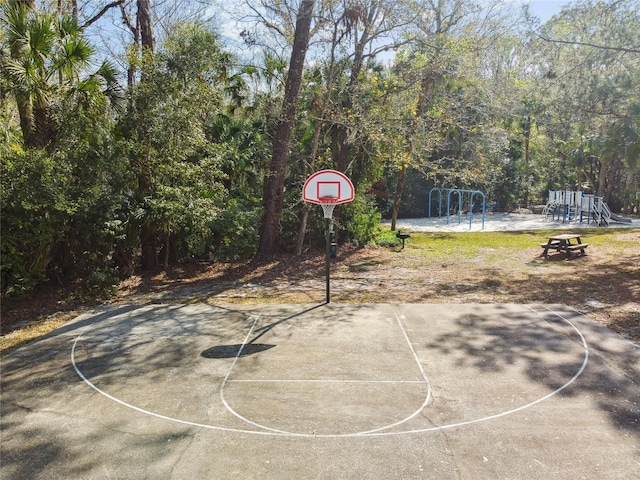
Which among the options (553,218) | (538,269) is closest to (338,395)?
(538,269)

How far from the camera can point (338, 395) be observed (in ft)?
14.4

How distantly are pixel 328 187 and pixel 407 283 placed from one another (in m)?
2.60

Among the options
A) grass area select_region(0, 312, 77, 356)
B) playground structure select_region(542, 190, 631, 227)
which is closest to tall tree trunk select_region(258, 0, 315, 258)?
grass area select_region(0, 312, 77, 356)

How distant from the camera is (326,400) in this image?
14.0 feet

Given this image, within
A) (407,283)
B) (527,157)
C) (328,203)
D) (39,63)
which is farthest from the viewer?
(527,157)

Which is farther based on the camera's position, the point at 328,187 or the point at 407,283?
the point at 407,283

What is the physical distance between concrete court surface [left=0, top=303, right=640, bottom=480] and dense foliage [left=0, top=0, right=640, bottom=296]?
7.71 feet

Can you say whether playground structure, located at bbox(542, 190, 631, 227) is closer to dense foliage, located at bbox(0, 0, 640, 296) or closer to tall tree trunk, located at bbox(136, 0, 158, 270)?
dense foliage, located at bbox(0, 0, 640, 296)

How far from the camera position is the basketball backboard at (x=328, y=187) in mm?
8195

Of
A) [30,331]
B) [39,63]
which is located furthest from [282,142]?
[30,331]

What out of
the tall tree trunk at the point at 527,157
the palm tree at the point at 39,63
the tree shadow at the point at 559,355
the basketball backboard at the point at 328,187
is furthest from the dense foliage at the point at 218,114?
the tall tree trunk at the point at 527,157

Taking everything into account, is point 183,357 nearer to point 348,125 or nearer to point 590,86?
point 348,125

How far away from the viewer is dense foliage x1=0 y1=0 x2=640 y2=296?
→ 7.31 metres

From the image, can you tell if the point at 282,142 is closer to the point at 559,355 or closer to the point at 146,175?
the point at 146,175
